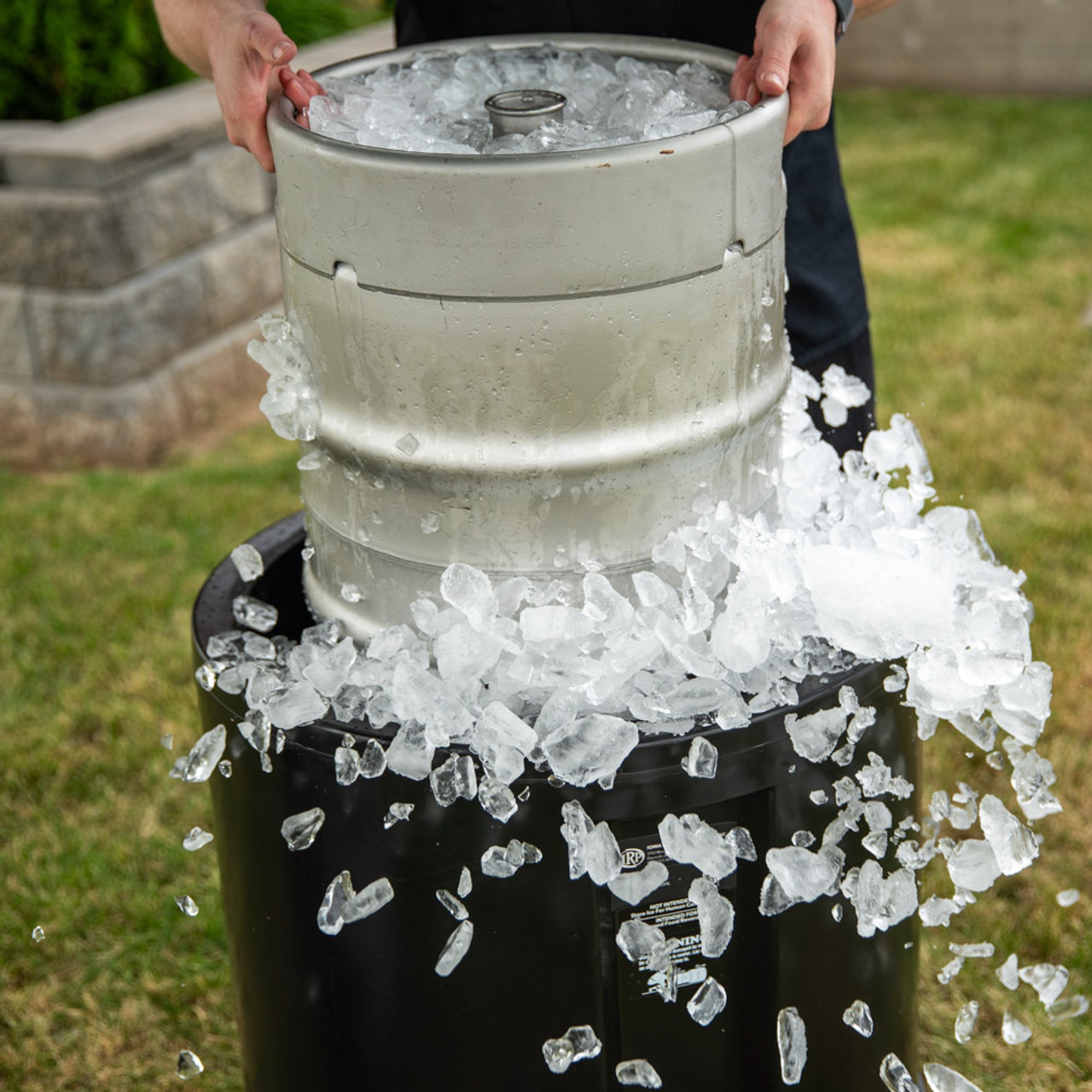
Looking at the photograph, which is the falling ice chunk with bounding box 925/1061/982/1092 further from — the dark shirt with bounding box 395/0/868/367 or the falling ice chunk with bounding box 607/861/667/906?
the dark shirt with bounding box 395/0/868/367

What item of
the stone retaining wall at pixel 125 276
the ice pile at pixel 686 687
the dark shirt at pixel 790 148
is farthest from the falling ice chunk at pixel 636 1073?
the stone retaining wall at pixel 125 276

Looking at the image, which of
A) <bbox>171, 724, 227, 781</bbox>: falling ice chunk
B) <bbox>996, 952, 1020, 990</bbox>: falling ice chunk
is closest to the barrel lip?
<bbox>171, 724, 227, 781</bbox>: falling ice chunk

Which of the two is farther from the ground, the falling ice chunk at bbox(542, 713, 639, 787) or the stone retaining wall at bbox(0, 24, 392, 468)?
the falling ice chunk at bbox(542, 713, 639, 787)

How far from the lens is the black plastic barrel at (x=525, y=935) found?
1336 millimetres

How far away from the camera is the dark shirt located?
1.97 m

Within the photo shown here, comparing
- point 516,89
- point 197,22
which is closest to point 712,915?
point 516,89

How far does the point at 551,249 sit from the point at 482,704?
1.47 feet

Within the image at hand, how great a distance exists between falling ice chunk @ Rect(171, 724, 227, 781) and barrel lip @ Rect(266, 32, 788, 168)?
2.03ft

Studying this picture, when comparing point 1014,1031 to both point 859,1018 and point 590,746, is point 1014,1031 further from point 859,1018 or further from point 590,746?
point 590,746

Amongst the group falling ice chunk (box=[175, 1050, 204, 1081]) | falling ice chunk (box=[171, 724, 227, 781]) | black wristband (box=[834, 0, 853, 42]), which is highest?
black wristband (box=[834, 0, 853, 42])

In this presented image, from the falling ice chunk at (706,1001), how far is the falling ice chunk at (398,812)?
38 cm

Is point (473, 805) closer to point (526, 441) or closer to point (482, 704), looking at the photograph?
point (482, 704)

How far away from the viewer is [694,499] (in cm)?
135

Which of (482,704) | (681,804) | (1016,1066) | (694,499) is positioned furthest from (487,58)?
(1016,1066)
